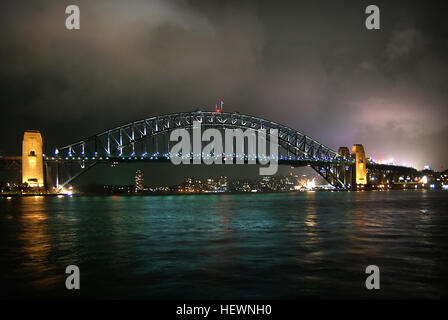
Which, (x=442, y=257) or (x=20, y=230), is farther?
(x=20, y=230)

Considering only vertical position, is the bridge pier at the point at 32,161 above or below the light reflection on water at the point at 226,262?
above

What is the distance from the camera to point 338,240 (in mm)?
17734

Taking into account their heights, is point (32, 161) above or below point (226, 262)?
above

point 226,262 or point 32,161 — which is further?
point 32,161

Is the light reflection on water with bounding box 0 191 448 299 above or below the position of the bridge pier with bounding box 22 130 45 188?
below

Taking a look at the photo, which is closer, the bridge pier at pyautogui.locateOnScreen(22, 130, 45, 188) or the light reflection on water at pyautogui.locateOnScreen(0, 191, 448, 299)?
the light reflection on water at pyautogui.locateOnScreen(0, 191, 448, 299)

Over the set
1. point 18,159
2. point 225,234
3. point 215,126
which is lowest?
Result: point 225,234

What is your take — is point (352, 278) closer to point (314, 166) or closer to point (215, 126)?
point (215, 126)

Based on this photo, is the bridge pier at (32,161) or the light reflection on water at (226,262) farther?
the bridge pier at (32,161)

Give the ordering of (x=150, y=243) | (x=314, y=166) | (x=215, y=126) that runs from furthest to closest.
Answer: (x=314, y=166) < (x=215, y=126) < (x=150, y=243)

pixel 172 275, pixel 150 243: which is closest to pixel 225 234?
pixel 150 243
